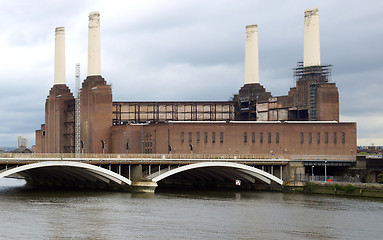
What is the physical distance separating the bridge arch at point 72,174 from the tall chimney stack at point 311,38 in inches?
1884

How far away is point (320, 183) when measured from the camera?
93.2 metres

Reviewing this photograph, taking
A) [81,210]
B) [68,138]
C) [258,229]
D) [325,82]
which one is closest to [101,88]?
[68,138]

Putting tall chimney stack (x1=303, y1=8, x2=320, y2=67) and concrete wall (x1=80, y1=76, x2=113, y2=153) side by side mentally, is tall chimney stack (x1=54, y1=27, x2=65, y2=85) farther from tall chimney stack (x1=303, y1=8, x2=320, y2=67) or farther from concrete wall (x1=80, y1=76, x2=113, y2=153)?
tall chimney stack (x1=303, y1=8, x2=320, y2=67)

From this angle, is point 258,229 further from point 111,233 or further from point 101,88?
point 101,88

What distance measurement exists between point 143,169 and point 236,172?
12.8 meters

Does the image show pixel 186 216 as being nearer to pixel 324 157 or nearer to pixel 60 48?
pixel 324 157

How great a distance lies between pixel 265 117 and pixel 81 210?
67616 millimetres

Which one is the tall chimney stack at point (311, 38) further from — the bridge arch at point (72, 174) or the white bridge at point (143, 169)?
the bridge arch at point (72, 174)

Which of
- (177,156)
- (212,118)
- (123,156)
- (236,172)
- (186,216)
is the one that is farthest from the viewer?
(212,118)

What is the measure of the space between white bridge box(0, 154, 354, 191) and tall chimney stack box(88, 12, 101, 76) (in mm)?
26694

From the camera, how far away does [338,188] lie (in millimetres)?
90000

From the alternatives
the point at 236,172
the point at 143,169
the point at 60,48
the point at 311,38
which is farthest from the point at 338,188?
the point at 60,48

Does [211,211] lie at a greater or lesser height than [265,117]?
lesser

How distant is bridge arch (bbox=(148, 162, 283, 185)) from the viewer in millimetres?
91562
